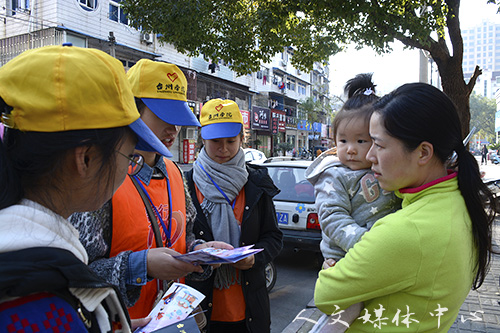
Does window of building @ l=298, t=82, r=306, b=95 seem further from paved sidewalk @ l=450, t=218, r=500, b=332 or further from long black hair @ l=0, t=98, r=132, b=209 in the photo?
long black hair @ l=0, t=98, r=132, b=209

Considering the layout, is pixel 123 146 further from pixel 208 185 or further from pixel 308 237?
pixel 308 237

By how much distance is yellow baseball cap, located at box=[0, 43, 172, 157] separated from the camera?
2.53 ft

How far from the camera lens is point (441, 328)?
1.17m

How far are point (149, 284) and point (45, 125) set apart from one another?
1.05 m

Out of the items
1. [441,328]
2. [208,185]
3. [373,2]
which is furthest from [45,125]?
[373,2]

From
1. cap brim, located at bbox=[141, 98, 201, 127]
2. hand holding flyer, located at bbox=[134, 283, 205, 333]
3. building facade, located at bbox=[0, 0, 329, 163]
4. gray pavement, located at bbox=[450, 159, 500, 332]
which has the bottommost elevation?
gray pavement, located at bbox=[450, 159, 500, 332]

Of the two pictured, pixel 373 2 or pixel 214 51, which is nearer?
pixel 373 2

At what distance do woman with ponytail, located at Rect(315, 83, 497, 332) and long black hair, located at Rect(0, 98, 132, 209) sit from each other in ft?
2.85

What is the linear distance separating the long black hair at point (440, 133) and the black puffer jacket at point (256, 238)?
1.27 m

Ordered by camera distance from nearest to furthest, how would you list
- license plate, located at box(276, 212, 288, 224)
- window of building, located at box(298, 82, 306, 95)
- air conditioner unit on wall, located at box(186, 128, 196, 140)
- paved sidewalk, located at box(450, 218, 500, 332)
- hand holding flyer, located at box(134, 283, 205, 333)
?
hand holding flyer, located at box(134, 283, 205, 333)
paved sidewalk, located at box(450, 218, 500, 332)
license plate, located at box(276, 212, 288, 224)
air conditioner unit on wall, located at box(186, 128, 196, 140)
window of building, located at box(298, 82, 306, 95)

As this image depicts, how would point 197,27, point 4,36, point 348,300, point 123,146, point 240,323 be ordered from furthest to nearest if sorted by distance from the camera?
point 4,36 → point 197,27 → point 240,323 → point 348,300 → point 123,146

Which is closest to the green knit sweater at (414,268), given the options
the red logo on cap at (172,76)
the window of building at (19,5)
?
the red logo on cap at (172,76)

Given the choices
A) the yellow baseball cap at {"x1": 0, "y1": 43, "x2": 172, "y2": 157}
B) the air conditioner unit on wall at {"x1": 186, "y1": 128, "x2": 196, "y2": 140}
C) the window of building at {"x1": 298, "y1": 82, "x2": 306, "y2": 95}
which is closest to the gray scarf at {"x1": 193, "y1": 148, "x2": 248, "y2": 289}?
the yellow baseball cap at {"x1": 0, "y1": 43, "x2": 172, "y2": 157}

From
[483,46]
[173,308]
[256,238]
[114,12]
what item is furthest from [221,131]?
[483,46]
